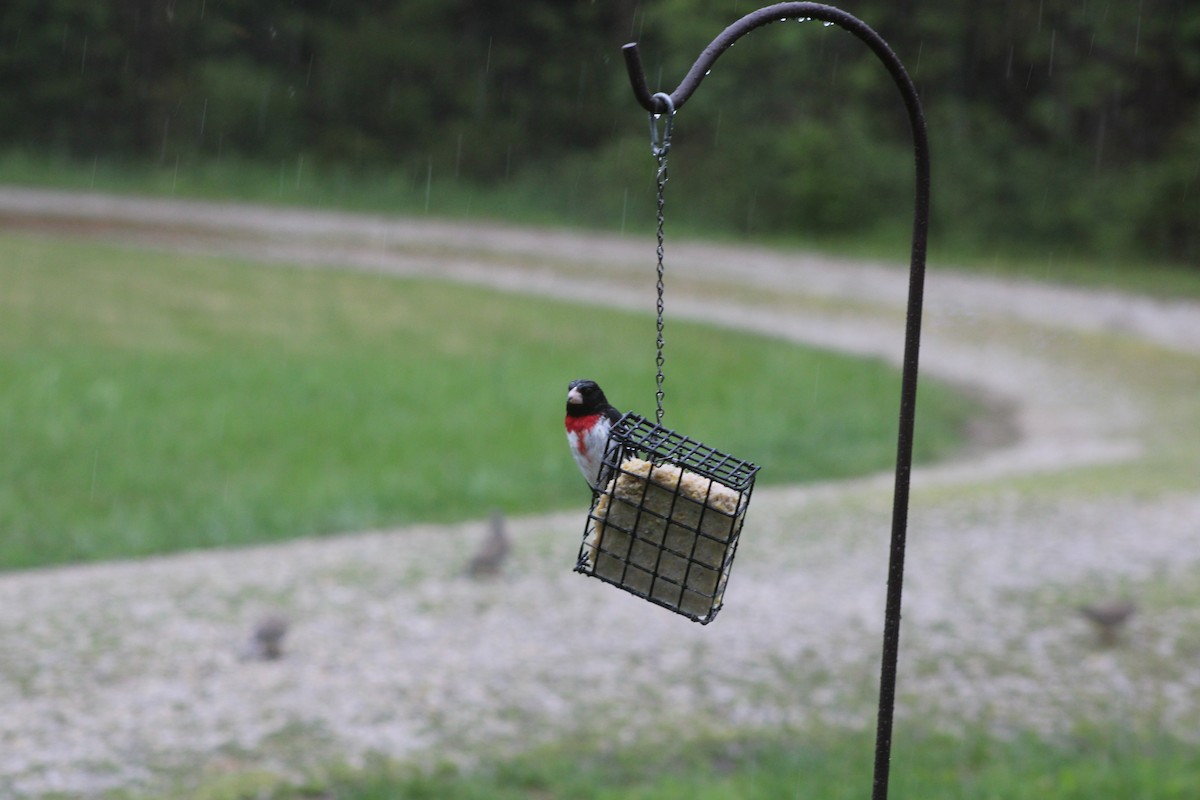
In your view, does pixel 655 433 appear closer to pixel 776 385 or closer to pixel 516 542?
pixel 516 542

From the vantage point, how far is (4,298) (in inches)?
574

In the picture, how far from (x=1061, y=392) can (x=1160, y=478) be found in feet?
11.2

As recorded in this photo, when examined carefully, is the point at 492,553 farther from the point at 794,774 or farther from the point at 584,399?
the point at 584,399

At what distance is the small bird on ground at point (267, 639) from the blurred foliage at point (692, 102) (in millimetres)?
17902

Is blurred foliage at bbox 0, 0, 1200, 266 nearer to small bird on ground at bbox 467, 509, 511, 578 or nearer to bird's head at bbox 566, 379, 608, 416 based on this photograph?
small bird on ground at bbox 467, 509, 511, 578

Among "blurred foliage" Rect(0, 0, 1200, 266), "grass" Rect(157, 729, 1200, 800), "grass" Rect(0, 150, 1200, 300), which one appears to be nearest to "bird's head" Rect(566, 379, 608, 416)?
"grass" Rect(157, 729, 1200, 800)

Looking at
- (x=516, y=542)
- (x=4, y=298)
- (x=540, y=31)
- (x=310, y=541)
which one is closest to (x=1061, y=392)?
(x=516, y=542)

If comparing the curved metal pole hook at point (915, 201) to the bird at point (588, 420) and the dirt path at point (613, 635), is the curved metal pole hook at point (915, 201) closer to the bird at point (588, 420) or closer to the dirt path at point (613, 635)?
the bird at point (588, 420)

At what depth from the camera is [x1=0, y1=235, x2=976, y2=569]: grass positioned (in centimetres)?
943

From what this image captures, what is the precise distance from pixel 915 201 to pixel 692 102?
77.7ft

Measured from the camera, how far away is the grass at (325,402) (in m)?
9.43

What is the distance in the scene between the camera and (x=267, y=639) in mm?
6520

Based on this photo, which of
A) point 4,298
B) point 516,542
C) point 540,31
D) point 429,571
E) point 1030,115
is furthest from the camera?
point 540,31

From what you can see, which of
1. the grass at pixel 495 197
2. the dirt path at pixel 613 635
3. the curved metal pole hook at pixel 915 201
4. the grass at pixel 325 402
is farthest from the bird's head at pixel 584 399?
the grass at pixel 495 197
